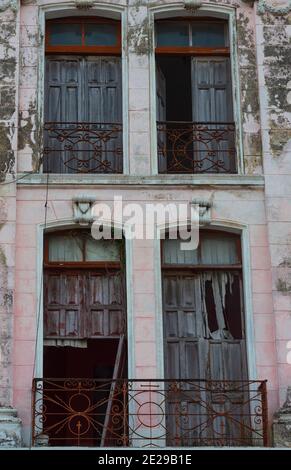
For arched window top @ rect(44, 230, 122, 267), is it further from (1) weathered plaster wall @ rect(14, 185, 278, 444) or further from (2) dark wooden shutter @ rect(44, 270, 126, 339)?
(1) weathered plaster wall @ rect(14, 185, 278, 444)

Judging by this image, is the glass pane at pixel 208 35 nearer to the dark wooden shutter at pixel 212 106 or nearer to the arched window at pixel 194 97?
the arched window at pixel 194 97

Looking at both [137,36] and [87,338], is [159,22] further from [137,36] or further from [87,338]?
[87,338]

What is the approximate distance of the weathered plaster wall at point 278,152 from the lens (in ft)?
49.2

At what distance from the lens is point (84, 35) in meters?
16.8

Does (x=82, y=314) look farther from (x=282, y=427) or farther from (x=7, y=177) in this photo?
(x=282, y=427)

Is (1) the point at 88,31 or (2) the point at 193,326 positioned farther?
(1) the point at 88,31

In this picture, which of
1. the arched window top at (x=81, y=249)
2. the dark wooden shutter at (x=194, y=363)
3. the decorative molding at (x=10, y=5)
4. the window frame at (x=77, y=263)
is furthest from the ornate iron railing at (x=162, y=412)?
the decorative molding at (x=10, y=5)

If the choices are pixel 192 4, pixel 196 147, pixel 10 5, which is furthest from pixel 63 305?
pixel 192 4

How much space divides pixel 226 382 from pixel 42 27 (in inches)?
232

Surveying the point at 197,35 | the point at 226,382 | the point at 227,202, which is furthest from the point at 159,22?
the point at 226,382

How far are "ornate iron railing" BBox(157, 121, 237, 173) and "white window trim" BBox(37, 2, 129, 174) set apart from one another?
0.52 m

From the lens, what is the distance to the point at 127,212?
15500 millimetres

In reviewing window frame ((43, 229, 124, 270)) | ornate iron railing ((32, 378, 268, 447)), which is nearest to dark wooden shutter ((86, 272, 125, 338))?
window frame ((43, 229, 124, 270))

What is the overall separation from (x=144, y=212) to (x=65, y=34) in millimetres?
3198
